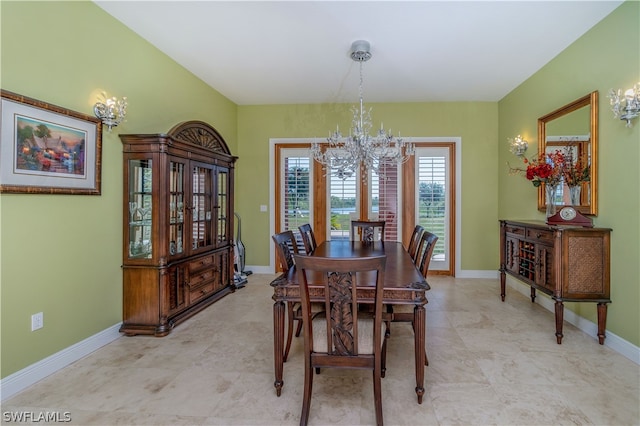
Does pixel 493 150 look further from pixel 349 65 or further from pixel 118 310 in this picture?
pixel 118 310

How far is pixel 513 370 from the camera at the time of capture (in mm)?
2324

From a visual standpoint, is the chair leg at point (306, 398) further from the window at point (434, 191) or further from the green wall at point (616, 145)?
the window at point (434, 191)

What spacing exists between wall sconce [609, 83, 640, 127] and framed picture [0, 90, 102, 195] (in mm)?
4227

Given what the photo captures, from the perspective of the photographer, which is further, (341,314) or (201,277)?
(201,277)

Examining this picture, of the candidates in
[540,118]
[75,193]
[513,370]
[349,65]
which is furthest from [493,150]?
[75,193]

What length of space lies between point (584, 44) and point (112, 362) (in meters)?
5.00

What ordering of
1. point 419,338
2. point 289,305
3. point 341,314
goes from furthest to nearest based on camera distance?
point 289,305, point 419,338, point 341,314

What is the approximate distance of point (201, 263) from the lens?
357cm

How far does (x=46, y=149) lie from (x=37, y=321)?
1209 millimetres

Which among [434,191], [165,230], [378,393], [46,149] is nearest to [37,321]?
[165,230]

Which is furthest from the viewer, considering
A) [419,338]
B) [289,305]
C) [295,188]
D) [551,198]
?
[295,188]

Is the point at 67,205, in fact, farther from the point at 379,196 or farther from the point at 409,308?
the point at 379,196

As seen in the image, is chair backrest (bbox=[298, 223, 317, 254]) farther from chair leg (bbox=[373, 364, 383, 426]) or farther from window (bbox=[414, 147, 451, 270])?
window (bbox=[414, 147, 451, 270])

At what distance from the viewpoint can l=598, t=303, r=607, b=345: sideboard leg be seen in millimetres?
2684
